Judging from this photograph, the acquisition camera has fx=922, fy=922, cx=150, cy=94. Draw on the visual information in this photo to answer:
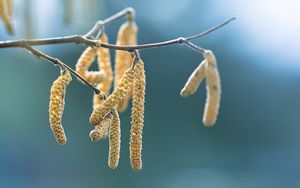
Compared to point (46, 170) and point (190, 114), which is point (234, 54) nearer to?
point (190, 114)

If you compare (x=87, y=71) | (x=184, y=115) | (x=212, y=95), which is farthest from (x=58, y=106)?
(x=184, y=115)

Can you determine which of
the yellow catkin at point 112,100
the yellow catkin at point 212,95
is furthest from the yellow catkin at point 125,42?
the yellow catkin at point 112,100

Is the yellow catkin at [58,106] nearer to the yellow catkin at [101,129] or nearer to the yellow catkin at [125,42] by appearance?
the yellow catkin at [101,129]

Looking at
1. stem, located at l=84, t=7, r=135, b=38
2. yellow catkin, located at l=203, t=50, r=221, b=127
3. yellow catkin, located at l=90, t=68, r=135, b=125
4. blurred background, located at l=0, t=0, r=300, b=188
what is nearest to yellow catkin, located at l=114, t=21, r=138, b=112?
stem, located at l=84, t=7, r=135, b=38

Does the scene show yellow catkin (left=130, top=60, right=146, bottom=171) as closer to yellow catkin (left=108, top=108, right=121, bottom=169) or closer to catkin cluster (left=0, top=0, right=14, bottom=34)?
yellow catkin (left=108, top=108, right=121, bottom=169)

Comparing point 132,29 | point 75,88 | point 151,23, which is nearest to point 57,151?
point 75,88

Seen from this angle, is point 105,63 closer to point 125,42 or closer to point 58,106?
point 125,42
